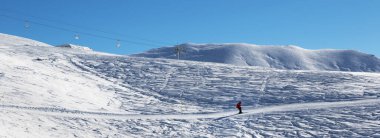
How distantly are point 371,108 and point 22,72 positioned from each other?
3126 cm

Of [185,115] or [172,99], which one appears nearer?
[185,115]

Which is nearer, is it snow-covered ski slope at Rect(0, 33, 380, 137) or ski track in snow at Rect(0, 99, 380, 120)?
snow-covered ski slope at Rect(0, 33, 380, 137)

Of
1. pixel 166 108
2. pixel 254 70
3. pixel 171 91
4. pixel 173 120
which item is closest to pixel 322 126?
pixel 173 120

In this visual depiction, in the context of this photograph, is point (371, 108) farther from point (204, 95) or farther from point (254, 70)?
point (254, 70)

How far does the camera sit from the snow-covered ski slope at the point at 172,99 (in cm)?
3184

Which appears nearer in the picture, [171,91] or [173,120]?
[173,120]

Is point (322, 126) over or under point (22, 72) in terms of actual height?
under

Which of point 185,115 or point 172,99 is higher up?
point 172,99

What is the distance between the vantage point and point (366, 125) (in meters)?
33.3

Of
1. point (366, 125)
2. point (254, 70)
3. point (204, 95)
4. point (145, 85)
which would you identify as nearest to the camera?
point (366, 125)

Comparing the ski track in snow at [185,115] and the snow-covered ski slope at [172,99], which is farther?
the ski track in snow at [185,115]

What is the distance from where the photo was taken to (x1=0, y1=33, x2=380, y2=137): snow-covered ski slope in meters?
31.8

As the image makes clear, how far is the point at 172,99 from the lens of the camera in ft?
147

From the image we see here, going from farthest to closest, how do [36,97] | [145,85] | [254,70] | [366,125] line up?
[254,70] < [145,85] < [36,97] < [366,125]
